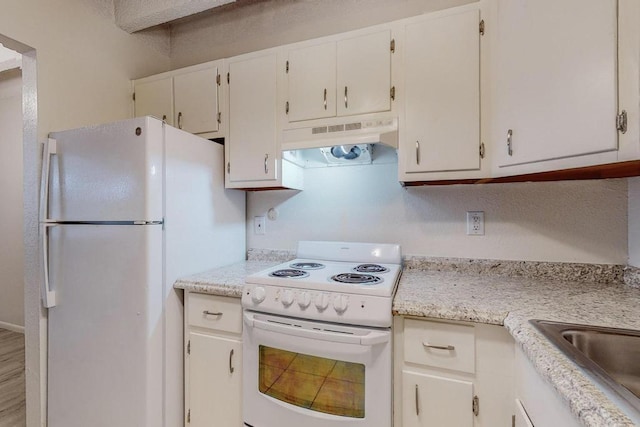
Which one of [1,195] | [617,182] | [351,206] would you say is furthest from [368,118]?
[1,195]

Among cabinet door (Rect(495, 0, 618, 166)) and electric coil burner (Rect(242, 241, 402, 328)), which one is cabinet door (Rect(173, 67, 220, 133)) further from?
cabinet door (Rect(495, 0, 618, 166))

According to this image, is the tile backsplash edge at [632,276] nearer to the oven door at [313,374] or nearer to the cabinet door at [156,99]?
the oven door at [313,374]

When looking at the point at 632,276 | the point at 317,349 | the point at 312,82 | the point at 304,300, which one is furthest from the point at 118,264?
the point at 632,276

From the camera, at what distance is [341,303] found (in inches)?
47.2

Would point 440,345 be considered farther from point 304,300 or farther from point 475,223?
point 475,223

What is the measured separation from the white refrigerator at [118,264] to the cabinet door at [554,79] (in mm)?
1565

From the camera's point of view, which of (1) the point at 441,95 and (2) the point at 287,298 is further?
(1) the point at 441,95

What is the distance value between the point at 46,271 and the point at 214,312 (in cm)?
94

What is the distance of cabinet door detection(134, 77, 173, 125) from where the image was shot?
80.2 inches

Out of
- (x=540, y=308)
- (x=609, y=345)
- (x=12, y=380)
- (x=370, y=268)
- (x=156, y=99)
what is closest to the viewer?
(x=609, y=345)

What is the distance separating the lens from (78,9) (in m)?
1.85

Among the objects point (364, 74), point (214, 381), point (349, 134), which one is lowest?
point (214, 381)

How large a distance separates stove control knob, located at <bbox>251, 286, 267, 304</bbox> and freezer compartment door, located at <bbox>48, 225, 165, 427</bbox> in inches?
18.9

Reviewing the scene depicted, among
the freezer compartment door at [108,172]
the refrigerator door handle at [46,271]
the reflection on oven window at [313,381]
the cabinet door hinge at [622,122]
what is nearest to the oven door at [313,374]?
the reflection on oven window at [313,381]
